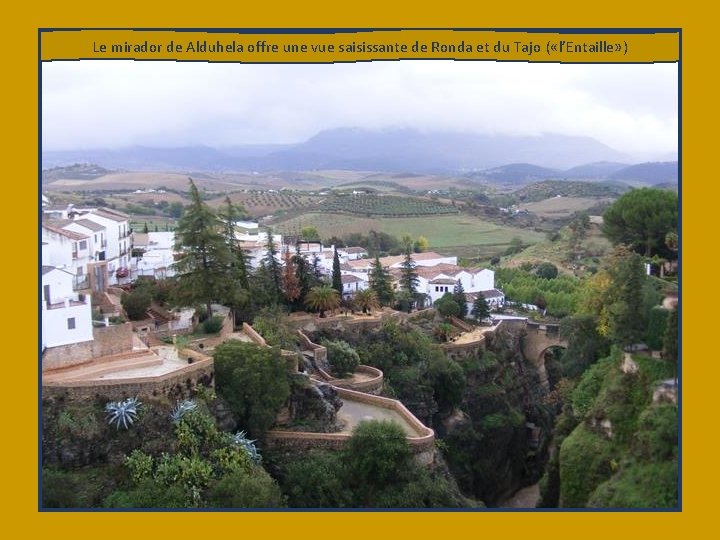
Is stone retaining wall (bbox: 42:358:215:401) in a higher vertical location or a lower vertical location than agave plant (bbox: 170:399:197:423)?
higher

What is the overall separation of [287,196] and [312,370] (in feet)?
83.7

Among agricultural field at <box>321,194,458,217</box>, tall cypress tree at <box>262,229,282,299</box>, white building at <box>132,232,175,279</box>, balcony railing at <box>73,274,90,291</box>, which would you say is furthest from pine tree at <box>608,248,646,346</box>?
agricultural field at <box>321,194,458,217</box>

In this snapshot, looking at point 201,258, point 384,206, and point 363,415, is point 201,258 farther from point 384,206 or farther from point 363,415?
point 384,206

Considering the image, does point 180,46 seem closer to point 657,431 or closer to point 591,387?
point 657,431

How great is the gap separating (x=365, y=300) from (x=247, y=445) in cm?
1159

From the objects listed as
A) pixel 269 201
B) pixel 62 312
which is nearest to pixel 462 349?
pixel 62 312

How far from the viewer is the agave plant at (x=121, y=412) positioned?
1249 cm

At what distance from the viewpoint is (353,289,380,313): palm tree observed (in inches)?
994

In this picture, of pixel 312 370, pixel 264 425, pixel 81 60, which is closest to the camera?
pixel 81 60

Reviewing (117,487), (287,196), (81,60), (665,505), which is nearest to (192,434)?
(117,487)

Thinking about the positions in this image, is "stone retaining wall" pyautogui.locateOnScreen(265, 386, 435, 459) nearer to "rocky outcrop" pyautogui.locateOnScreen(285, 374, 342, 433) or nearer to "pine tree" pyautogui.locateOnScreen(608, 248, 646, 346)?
"rocky outcrop" pyautogui.locateOnScreen(285, 374, 342, 433)

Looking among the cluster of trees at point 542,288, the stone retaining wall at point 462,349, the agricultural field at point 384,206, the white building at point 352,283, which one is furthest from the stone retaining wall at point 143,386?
the agricultural field at point 384,206

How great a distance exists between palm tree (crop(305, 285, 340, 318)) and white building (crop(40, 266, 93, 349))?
10243 mm

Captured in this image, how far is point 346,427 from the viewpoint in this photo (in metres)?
16.7
